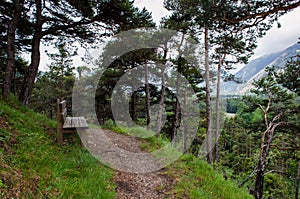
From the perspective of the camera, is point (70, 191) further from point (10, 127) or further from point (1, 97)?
point (1, 97)

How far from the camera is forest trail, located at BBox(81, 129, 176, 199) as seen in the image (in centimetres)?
307

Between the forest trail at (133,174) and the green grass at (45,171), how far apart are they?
0.85ft

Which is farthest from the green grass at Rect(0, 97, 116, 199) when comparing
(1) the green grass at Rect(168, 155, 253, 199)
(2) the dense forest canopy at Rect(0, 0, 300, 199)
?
(2) the dense forest canopy at Rect(0, 0, 300, 199)

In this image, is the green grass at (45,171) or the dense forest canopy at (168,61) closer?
the green grass at (45,171)

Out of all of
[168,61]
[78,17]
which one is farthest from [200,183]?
[168,61]

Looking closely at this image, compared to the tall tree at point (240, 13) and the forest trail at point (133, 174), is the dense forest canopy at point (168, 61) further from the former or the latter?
the forest trail at point (133, 174)

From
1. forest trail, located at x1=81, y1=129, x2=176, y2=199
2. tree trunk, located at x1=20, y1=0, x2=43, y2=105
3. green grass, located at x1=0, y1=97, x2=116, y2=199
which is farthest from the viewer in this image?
tree trunk, located at x1=20, y1=0, x2=43, y2=105

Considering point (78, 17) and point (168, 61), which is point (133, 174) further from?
point (168, 61)

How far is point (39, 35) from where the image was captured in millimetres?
6855

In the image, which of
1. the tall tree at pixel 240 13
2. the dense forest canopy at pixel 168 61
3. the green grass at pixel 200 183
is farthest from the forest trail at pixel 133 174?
the tall tree at pixel 240 13

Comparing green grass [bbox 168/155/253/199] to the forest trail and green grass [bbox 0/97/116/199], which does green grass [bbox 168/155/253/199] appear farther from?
green grass [bbox 0/97/116/199]

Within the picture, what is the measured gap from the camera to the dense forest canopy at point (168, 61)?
558cm

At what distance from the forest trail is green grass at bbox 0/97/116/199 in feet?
0.85

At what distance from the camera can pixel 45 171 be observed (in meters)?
2.59
